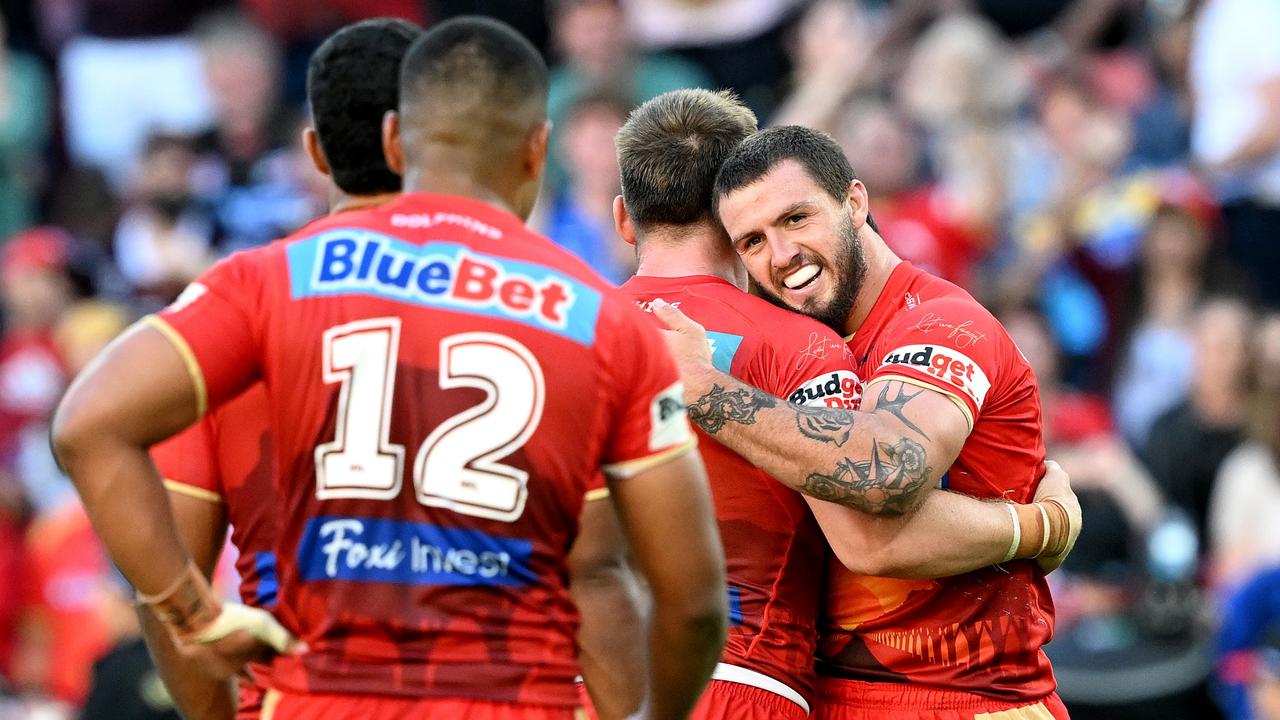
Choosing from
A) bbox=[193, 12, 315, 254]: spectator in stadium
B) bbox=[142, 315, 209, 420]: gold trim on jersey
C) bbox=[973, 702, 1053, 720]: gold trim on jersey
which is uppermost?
bbox=[142, 315, 209, 420]: gold trim on jersey

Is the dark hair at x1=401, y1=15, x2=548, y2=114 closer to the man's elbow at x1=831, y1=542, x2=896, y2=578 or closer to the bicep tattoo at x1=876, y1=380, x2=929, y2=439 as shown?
the bicep tattoo at x1=876, y1=380, x2=929, y2=439

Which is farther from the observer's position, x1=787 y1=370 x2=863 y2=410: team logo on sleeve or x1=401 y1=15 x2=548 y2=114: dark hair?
x1=787 y1=370 x2=863 y2=410: team logo on sleeve

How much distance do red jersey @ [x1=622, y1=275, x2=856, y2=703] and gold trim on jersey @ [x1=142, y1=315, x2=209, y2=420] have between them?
5.26ft

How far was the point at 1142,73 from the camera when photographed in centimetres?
1334

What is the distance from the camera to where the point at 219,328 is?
12.5ft

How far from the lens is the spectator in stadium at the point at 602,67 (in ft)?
42.9

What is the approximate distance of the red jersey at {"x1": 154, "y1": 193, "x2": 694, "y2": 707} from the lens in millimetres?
3842

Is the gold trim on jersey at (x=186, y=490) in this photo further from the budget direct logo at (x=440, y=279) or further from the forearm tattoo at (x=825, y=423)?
the forearm tattoo at (x=825, y=423)

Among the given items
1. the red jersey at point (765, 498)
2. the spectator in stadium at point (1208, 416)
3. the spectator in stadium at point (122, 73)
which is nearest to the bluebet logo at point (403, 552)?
the red jersey at point (765, 498)

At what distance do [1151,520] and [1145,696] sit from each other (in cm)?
159

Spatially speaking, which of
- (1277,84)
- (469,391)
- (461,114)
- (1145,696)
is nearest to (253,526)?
(469,391)

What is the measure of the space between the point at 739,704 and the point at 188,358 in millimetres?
1971

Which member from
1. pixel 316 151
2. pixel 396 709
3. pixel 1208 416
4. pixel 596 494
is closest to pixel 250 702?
pixel 396 709

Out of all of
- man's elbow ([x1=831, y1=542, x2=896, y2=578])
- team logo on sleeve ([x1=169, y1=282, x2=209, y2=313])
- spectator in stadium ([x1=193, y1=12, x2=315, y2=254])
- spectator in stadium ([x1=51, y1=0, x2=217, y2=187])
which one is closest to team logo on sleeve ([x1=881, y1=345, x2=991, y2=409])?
man's elbow ([x1=831, y1=542, x2=896, y2=578])
